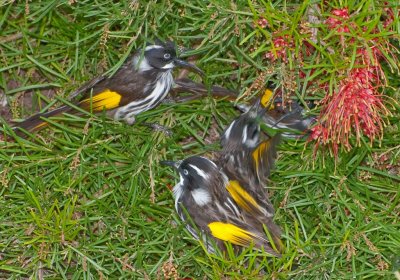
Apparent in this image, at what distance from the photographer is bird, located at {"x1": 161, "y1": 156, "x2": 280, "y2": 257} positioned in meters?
7.23

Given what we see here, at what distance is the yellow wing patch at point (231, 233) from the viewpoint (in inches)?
283

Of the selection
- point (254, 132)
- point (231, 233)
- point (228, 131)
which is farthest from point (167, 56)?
point (231, 233)

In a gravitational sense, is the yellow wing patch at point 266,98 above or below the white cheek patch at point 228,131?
above

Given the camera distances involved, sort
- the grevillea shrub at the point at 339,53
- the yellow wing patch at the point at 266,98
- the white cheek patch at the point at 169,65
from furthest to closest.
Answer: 1. the white cheek patch at the point at 169,65
2. the yellow wing patch at the point at 266,98
3. the grevillea shrub at the point at 339,53

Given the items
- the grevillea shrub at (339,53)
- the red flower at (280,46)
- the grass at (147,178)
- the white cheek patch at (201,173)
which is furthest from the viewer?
the white cheek patch at (201,173)

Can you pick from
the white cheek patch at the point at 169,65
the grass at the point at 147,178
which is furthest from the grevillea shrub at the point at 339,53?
the white cheek patch at the point at 169,65

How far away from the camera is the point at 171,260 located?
727 cm

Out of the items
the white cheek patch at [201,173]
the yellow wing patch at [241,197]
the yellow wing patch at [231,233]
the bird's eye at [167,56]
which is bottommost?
the yellow wing patch at [231,233]

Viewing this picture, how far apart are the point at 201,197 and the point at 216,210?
151 mm

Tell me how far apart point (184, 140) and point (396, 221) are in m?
1.81

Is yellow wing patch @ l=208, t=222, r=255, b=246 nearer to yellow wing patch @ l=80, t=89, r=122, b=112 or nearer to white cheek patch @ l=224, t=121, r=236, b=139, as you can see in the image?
white cheek patch @ l=224, t=121, r=236, b=139

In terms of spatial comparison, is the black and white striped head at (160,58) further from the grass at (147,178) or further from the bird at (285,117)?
the bird at (285,117)

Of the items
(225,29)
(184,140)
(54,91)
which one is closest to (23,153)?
(54,91)

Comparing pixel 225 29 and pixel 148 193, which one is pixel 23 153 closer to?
pixel 148 193
